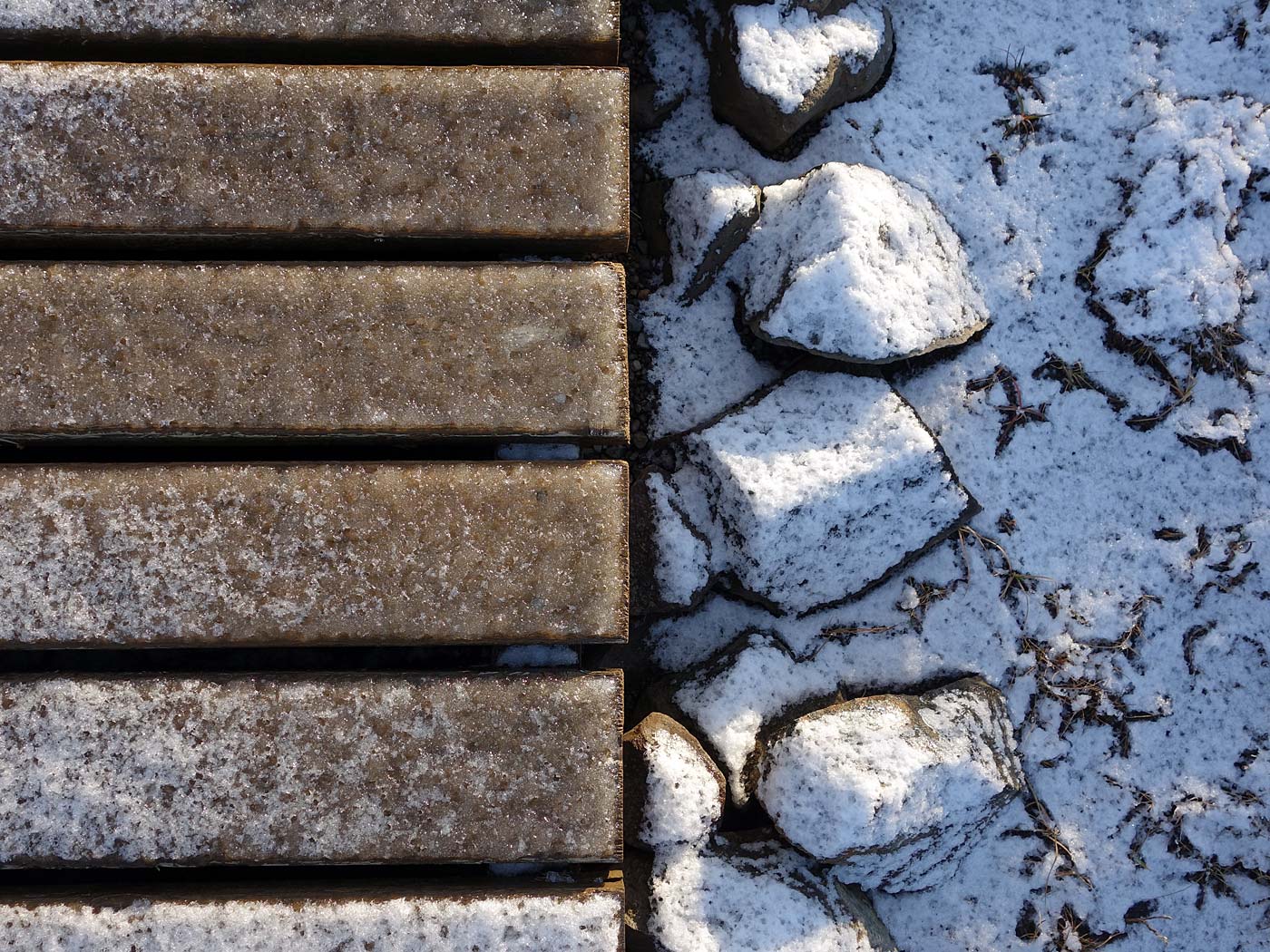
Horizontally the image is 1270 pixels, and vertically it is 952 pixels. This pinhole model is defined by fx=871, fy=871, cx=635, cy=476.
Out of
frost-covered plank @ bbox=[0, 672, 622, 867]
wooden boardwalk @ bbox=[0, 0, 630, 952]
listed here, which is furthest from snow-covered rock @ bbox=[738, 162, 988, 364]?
frost-covered plank @ bbox=[0, 672, 622, 867]

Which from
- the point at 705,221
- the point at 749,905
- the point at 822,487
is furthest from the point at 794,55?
the point at 749,905

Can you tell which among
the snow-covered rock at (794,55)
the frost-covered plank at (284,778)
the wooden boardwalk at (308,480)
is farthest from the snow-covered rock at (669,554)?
the snow-covered rock at (794,55)

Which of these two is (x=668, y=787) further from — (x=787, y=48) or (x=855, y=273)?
(x=787, y=48)

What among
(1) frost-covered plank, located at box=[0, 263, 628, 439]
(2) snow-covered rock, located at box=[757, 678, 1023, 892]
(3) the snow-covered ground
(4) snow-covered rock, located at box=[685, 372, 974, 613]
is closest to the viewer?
(1) frost-covered plank, located at box=[0, 263, 628, 439]

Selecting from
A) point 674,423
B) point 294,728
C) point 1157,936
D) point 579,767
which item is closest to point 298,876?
point 294,728

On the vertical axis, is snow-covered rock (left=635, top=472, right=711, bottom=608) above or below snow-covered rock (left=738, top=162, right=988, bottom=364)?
below

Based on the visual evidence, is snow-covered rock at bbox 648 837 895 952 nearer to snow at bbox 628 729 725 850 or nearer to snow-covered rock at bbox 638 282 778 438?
snow at bbox 628 729 725 850

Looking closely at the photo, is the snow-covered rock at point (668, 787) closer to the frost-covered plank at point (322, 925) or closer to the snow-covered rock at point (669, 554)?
the frost-covered plank at point (322, 925)
